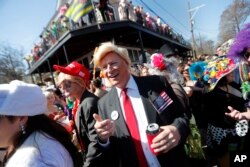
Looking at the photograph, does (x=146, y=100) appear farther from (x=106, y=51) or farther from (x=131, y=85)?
(x=106, y=51)

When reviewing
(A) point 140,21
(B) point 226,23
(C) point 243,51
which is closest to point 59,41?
(A) point 140,21

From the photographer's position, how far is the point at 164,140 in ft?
6.58

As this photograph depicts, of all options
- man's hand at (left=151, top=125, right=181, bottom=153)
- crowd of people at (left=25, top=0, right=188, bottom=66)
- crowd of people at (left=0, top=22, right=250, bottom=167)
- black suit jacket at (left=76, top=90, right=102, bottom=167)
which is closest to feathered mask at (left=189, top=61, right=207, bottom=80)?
crowd of people at (left=0, top=22, right=250, bottom=167)

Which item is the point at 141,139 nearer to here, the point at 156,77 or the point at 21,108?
the point at 156,77

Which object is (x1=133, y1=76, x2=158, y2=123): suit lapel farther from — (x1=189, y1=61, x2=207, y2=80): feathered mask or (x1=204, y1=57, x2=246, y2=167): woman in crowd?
(x1=189, y1=61, x2=207, y2=80): feathered mask

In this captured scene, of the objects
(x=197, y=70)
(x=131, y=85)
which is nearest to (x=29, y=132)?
(x=131, y=85)

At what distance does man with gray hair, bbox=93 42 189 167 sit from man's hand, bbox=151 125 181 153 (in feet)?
0.20

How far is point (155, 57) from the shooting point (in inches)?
168

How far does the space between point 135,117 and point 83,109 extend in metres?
0.85

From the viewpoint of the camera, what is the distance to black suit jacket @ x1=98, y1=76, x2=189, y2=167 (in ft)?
7.63

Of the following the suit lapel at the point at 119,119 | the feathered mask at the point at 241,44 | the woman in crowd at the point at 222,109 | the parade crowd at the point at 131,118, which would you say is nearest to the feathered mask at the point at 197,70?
the parade crowd at the point at 131,118

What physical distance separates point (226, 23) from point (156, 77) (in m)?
46.7

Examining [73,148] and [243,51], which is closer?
[73,148]

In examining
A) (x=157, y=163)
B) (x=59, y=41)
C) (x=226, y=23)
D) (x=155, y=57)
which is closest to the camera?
(x=157, y=163)
